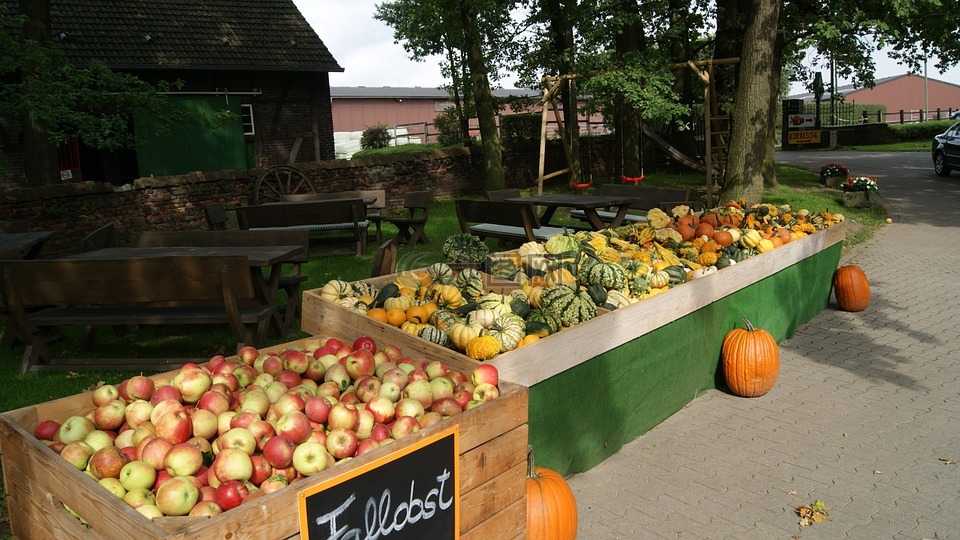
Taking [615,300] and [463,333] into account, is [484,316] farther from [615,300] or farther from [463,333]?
[615,300]

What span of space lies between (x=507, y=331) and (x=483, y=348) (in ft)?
1.14

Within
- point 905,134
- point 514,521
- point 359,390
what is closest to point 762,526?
point 514,521

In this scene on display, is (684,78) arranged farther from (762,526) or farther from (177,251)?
(762,526)

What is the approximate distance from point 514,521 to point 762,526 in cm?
151

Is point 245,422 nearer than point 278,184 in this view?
Yes

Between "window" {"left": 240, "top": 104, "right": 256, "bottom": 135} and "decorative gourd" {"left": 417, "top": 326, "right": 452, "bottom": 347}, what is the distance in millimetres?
17350

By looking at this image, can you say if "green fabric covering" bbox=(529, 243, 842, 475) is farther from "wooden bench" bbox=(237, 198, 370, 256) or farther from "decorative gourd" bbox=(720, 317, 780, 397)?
"wooden bench" bbox=(237, 198, 370, 256)

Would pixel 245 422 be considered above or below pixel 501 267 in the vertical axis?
below

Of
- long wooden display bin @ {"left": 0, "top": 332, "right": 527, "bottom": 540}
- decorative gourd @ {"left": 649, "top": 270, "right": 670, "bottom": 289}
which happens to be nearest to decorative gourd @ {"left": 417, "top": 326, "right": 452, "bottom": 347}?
long wooden display bin @ {"left": 0, "top": 332, "right": 527, "bottom": 540}

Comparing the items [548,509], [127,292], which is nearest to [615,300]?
[548,509]

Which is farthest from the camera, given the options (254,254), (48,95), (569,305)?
(48,95)

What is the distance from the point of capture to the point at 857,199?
15547mm

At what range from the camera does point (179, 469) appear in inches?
100

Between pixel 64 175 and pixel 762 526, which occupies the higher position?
pixel 64 175
